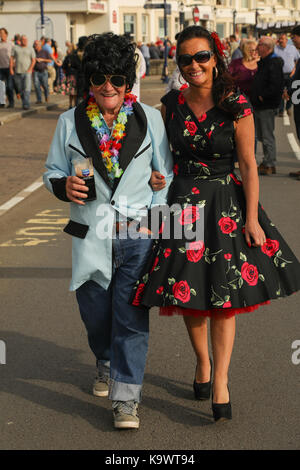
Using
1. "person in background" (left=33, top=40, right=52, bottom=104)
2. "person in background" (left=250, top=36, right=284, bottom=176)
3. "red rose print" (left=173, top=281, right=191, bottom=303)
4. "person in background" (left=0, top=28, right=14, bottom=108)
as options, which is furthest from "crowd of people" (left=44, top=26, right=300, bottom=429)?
"person in background" (left=33, top=40, right=52, bottom=104)

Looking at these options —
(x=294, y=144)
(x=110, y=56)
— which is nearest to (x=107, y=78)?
(x=110, y=56)

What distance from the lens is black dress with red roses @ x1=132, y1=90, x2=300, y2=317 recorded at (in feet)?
12.4

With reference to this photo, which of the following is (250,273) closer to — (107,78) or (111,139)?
(111,139)

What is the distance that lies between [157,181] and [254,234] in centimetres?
51

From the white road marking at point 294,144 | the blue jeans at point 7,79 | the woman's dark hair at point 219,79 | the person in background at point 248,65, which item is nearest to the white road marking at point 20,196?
the person in background at point 248,65

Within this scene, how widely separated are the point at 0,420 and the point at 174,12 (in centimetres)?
6905

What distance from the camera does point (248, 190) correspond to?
385cm

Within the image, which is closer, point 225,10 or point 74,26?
point 74,26

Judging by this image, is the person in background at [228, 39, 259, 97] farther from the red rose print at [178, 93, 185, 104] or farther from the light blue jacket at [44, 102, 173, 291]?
the light blue jacket at [44, 102, 173, 291]

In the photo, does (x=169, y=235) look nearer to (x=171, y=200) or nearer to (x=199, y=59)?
(x=171, y=200)

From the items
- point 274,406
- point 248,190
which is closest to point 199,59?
point 248,190

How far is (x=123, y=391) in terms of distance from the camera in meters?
3.88

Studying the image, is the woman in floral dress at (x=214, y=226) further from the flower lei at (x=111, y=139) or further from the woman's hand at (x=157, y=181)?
the flower lei at (x=111, y=139)

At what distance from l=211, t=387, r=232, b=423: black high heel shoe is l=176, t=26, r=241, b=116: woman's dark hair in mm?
1335
